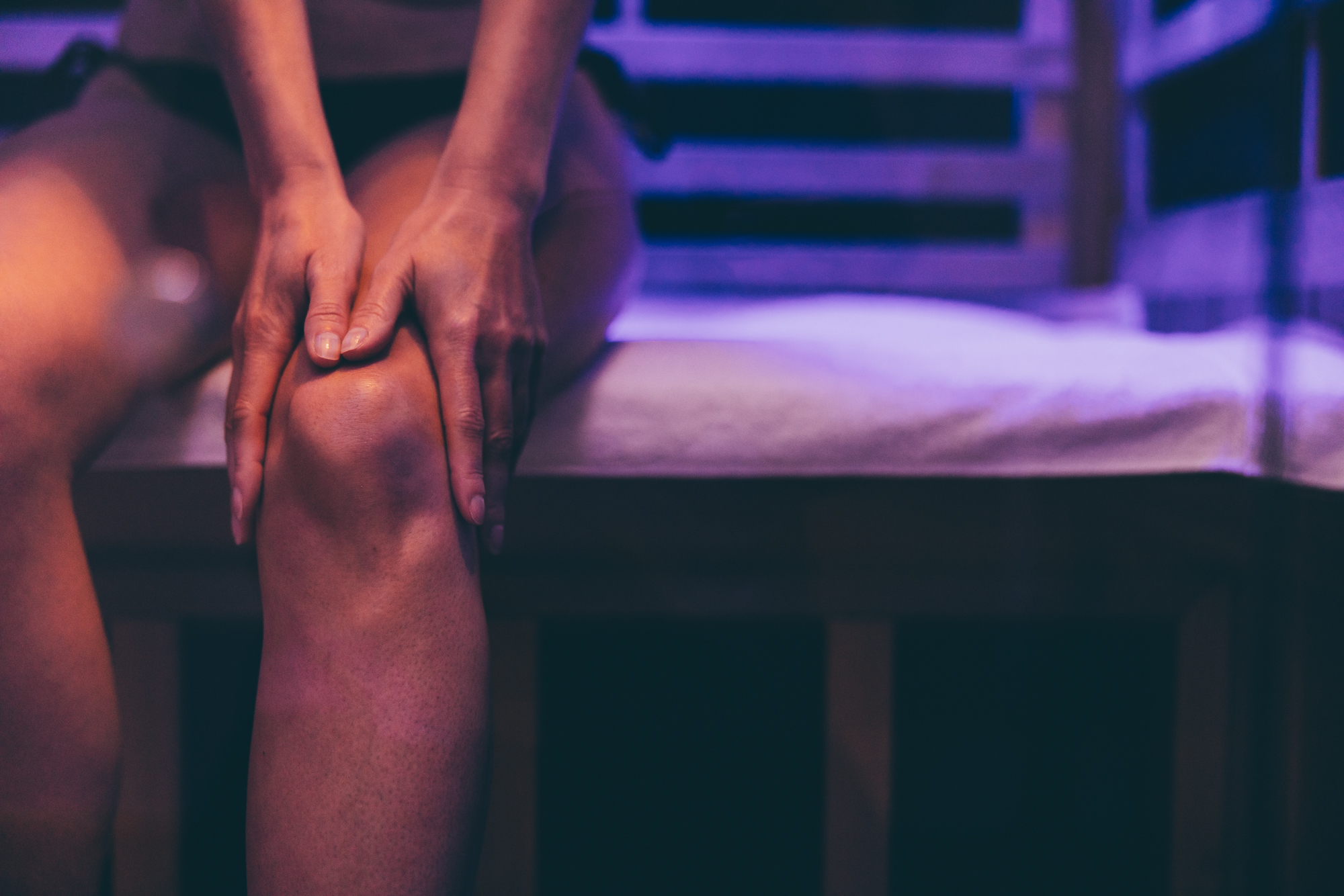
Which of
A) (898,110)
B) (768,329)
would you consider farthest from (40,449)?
(898,110)

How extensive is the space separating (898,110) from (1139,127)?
39 cm

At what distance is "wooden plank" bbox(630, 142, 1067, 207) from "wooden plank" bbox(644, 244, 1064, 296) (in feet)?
0.29

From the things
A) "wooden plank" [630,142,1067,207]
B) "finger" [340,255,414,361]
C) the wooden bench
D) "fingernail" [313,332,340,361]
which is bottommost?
the wooden bench

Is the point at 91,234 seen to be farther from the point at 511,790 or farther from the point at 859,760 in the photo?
the point at 859,760

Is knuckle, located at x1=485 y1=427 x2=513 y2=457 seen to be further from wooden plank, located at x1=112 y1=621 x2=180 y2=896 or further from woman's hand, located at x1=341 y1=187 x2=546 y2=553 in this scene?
wooden plank, located at x1=112 y1=621 x2=180 y2=896

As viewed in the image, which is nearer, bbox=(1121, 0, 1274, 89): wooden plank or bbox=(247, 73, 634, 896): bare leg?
bbox=(247, 73, 634, 896): bare leg

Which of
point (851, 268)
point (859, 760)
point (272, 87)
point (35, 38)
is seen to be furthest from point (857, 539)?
point (35, 38)

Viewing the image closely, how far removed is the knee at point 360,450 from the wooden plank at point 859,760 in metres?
0.37

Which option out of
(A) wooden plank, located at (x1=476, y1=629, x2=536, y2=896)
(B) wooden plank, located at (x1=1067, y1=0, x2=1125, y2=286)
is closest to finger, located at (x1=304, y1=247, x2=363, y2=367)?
(A) wooden plank, located at (x1=476, y1=629, x2=536, y2=896)

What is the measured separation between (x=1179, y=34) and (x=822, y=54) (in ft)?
1.64

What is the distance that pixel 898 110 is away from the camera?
4.49 feet

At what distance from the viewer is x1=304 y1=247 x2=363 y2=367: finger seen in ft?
1.39

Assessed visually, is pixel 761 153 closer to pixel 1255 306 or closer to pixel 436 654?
pixel 1255 306

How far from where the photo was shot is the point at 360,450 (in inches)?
15.7
